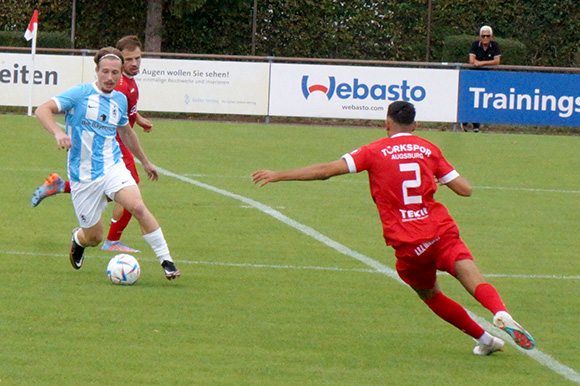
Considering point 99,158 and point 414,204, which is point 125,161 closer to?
point 99,158

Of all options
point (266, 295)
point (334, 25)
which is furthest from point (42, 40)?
point (266, 295)

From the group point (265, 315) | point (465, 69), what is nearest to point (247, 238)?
point (265, 315)

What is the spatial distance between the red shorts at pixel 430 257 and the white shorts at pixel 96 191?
2.55 m

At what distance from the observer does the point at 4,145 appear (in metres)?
17.3

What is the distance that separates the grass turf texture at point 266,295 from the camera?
5879mm

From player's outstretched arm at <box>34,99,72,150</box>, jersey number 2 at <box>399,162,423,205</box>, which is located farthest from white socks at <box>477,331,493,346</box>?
player's outstretched arm at <box>34,99,72,150</box>

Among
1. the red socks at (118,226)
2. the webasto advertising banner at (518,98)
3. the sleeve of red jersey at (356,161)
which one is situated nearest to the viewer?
the sleeve of red jersey at (356,161)

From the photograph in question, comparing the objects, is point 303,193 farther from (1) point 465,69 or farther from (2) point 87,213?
(1) point 465,69

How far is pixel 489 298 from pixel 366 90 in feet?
55.4

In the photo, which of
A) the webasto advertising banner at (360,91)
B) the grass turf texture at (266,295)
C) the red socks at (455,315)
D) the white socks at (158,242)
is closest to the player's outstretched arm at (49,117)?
the white socks at (158,242)

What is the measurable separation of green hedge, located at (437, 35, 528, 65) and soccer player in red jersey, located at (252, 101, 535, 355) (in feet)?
77.7

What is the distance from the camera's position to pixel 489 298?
5941 millimetres

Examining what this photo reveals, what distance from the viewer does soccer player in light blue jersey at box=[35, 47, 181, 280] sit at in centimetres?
789

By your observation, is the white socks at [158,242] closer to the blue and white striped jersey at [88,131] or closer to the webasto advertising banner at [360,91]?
the blue and white striped jersey at [88,131]
